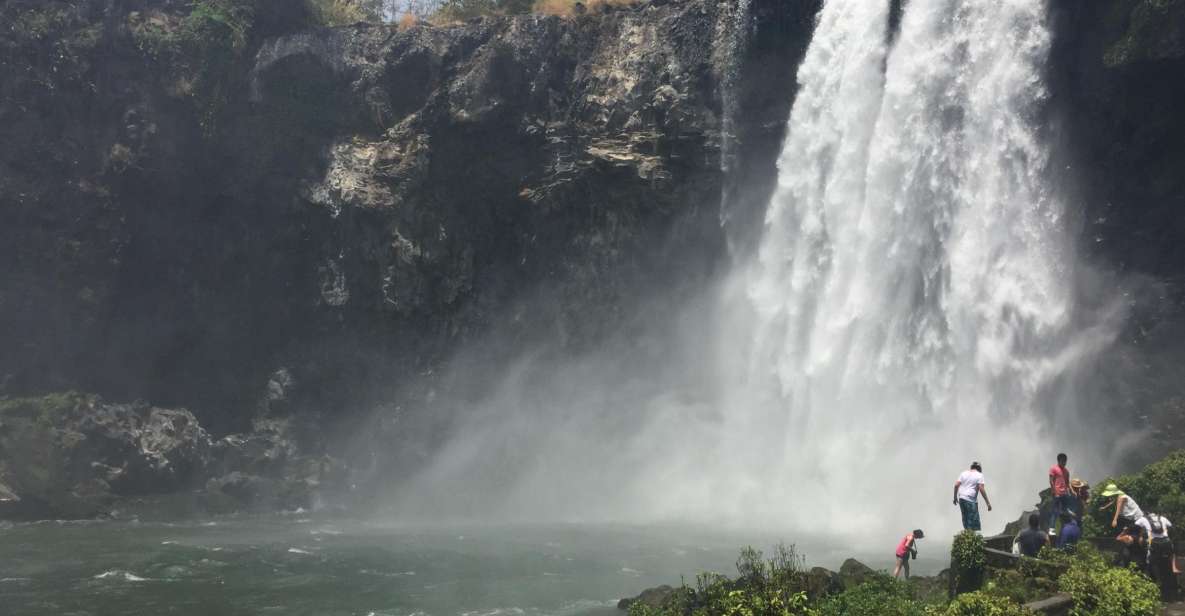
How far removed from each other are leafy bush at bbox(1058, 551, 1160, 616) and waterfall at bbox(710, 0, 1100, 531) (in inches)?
624

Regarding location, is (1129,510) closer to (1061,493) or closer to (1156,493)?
(1061,493)

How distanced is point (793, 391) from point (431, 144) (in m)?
21.3

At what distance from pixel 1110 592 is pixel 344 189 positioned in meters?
40.9

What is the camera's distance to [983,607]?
1331 centimetres

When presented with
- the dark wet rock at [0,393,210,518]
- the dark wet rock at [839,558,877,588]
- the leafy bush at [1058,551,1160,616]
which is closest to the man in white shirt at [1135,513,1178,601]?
the leafy bush at [1058,551,1160,616]

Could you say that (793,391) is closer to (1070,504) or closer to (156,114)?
(1070,504)

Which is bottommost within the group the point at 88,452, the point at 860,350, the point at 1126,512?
the point at 1126,512

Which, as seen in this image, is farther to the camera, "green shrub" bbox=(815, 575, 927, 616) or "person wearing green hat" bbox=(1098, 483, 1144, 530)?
"person wearing green hat" bbox=(1098, 483, 1144, 530)

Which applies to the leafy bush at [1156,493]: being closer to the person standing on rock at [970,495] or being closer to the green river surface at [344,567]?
the person standing on rock at [970,495]

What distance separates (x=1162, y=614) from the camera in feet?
48.6

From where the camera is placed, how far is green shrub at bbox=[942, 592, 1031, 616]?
1309cm

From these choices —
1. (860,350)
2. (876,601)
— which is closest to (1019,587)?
(876,601)

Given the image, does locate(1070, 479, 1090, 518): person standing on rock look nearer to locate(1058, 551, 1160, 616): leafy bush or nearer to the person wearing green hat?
the person wearing green hat

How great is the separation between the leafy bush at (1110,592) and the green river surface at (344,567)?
35.4 feet
